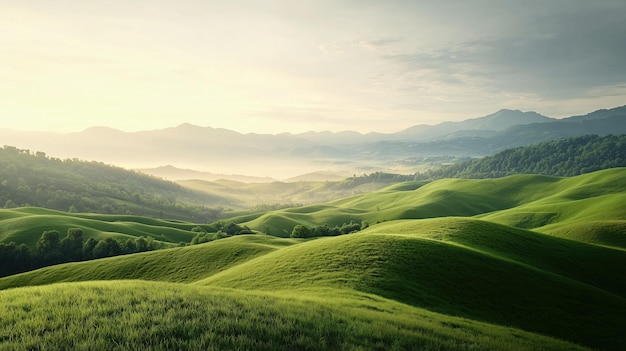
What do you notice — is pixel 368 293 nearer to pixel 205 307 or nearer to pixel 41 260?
pixel 205 307

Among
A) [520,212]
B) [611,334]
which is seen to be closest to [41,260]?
[611,334]

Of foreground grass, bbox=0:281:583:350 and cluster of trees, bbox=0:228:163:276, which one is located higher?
foreground grass, bbox=0:281:583:350

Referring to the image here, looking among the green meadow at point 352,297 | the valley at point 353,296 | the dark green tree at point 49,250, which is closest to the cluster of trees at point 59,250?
the dark green tree at point 49,250

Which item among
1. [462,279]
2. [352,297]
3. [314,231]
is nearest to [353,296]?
[352,297]

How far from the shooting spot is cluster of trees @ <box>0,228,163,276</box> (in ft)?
355

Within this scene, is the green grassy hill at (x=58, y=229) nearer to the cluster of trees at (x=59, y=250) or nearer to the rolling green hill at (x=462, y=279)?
the cluster of trees at (x=59, y=250)

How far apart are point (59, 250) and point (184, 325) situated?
12954cm

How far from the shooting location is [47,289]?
623 inches

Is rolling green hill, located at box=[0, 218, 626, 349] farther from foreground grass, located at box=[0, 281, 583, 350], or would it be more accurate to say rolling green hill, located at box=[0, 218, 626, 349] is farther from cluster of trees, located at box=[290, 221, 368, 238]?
cluster of trees, located at box=[290, 221, 368, 238]

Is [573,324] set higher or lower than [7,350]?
lower

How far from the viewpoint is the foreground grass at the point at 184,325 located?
33.2 ft

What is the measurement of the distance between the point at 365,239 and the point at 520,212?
100744mm

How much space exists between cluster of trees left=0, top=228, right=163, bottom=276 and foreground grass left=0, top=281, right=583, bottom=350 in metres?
109

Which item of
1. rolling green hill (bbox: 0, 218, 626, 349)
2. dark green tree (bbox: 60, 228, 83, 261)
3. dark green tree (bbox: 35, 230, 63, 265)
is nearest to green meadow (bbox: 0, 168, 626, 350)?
rolling green hill (bbox: 0, 218, 626, 349)
